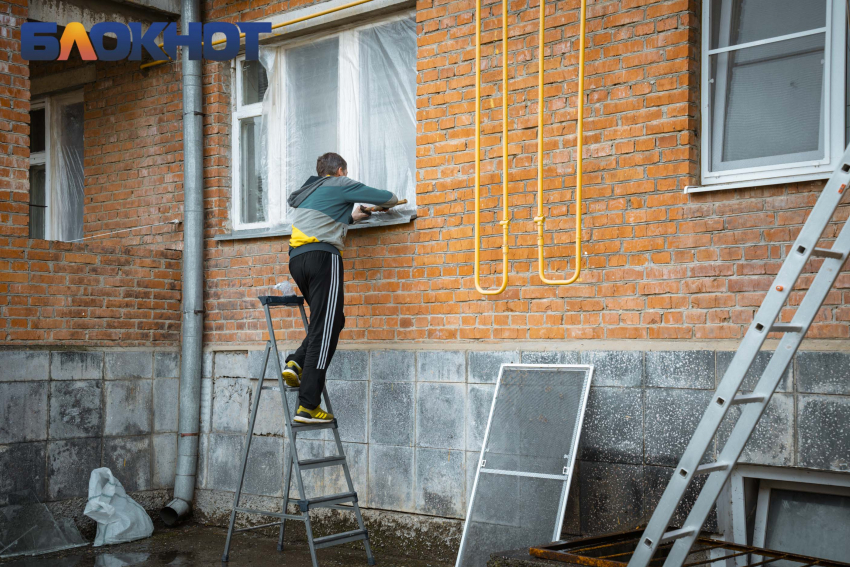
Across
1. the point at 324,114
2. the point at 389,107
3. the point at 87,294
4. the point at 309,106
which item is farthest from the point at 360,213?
the point at 87,294

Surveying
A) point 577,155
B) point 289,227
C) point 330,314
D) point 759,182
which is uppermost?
point 577,155

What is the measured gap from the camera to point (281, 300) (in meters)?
5.36

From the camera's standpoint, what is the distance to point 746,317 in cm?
426

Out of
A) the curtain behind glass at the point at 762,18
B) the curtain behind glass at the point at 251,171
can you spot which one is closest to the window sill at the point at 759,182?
the curtain behind glass at the point at 762,18

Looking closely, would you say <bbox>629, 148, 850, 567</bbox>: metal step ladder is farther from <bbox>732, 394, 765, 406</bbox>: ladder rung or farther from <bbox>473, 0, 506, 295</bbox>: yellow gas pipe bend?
<bbox>473, 0, 506, 295</bbox>: yellow gas pipe bend

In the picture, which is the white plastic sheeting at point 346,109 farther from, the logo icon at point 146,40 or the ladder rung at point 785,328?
the ladder rung at point 785,328

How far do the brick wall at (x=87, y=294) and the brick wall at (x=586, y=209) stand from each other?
1.66 m

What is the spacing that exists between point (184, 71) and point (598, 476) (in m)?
4.32

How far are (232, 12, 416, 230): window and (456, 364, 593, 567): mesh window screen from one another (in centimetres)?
161

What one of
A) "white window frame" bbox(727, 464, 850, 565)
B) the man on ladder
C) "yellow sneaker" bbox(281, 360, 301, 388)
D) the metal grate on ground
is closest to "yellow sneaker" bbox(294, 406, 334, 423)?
the man on ladder

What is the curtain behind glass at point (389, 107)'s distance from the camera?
5816 mm

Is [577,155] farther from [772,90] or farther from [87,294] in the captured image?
[87,294]

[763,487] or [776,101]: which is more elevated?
[776,101]

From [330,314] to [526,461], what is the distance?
143cm
